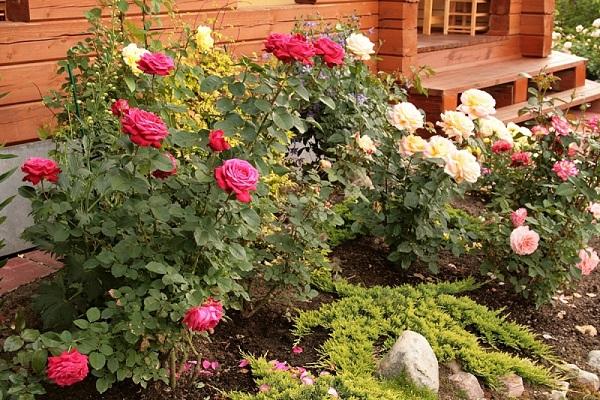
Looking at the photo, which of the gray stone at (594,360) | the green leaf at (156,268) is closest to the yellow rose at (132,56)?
the green leaf at (156,268)

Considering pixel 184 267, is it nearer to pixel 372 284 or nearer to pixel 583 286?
pixel 372 284

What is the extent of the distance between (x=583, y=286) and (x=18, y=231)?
2.99 metres

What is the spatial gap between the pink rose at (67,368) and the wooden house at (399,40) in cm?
222

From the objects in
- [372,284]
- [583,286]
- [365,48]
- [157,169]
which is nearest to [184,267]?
[157,169]

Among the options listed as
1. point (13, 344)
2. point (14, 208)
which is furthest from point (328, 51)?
point (14, 208)

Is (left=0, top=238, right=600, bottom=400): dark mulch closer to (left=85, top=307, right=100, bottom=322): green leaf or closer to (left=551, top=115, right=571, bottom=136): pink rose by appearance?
(left=85, top=307, right=100, bottom=322): green leaf

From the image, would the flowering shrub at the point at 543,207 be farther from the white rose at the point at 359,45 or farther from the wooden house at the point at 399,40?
the wooden house at the point at 399,40

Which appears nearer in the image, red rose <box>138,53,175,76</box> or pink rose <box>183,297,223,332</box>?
pink rose <box>183,297,223,332</box>

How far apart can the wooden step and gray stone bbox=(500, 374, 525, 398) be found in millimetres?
3916

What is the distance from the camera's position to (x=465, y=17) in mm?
8469

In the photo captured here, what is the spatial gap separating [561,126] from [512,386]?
137cm

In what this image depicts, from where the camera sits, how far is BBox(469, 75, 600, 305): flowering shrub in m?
3.75

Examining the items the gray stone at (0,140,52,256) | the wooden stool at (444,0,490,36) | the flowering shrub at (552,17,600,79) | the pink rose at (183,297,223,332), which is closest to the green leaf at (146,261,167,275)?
the pink rose at (183,297,223,332)

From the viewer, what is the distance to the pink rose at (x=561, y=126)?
3.91 meters
